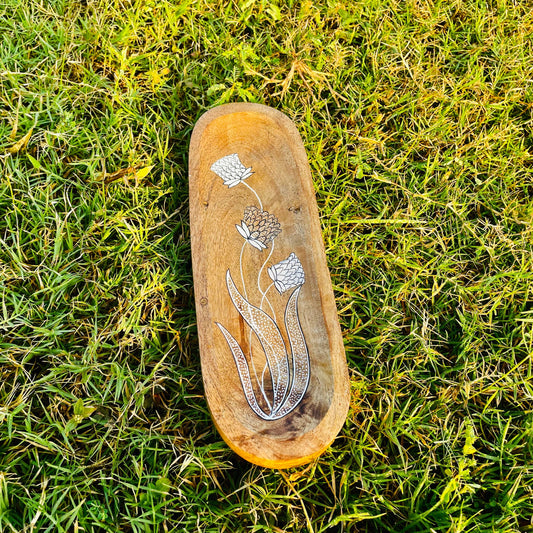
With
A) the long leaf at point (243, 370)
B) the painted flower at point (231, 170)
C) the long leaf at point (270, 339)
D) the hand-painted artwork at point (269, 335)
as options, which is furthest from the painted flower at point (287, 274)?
the painted flower at point (231, 170)

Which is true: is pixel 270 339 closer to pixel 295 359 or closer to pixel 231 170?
pixel 295 359

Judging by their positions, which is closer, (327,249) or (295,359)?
(295,359)

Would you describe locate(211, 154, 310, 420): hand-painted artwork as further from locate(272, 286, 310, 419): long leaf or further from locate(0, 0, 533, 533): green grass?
locate(0, 0, 533, 533): green grass

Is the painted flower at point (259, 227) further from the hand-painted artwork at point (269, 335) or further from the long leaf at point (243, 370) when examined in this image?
the long leaf at point (243, 370)

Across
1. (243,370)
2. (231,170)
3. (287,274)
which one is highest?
(231,170)

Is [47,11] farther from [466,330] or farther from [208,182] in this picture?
[466,330]

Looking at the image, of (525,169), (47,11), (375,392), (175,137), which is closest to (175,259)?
(175,137)

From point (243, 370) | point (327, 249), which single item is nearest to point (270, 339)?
point (243, 370)

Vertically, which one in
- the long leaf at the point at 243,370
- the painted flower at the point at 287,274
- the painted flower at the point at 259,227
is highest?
the painted flower at the point at 259,227

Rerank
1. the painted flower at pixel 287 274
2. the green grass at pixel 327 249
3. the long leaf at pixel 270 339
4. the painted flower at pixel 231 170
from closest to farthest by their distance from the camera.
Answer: the green grass at pixel 327 249
the long leaf at pixel 270 339
the painted flower at pixel 287 274
the painted flower at pixel 231 170
